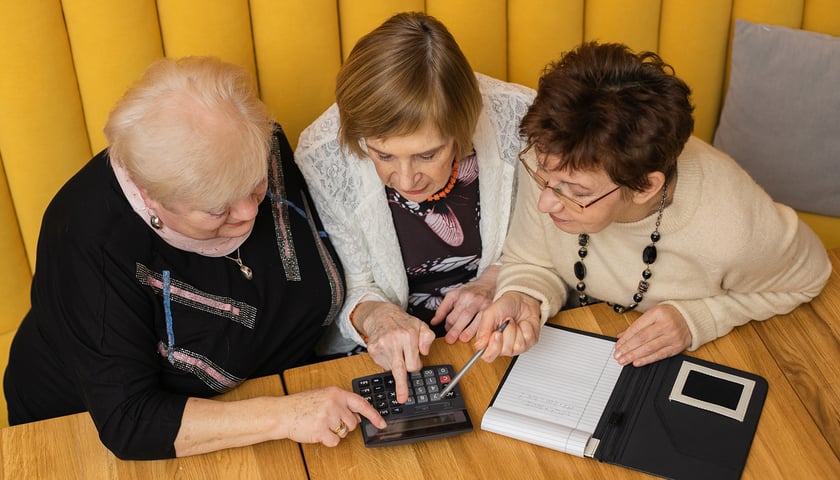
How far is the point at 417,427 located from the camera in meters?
1.30

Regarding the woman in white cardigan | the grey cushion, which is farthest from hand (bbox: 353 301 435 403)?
the grey cushion

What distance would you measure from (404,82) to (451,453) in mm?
573

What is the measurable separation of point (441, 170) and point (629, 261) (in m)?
0.36

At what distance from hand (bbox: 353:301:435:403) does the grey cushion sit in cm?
97

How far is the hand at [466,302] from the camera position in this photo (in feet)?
5.22

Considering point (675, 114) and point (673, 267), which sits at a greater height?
point (675, 114)

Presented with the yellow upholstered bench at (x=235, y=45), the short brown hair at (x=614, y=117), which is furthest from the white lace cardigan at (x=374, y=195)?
the short brown hair at (x=614, y=117)

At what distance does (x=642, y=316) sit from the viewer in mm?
1430

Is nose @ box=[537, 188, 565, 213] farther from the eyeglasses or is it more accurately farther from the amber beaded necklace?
the amber beaded necklace

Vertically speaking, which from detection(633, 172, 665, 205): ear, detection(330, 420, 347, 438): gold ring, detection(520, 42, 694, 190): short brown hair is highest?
detection(520, 42, 694, 190): short brown hair

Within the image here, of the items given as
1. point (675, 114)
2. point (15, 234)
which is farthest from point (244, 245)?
point (675, 114)

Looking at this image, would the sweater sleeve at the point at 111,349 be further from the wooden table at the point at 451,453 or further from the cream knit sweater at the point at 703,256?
the cream knit sweater at the point at 703,256

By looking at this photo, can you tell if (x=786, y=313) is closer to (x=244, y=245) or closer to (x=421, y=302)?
(x=421, y=302)

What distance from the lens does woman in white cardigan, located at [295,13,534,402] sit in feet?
4.53
